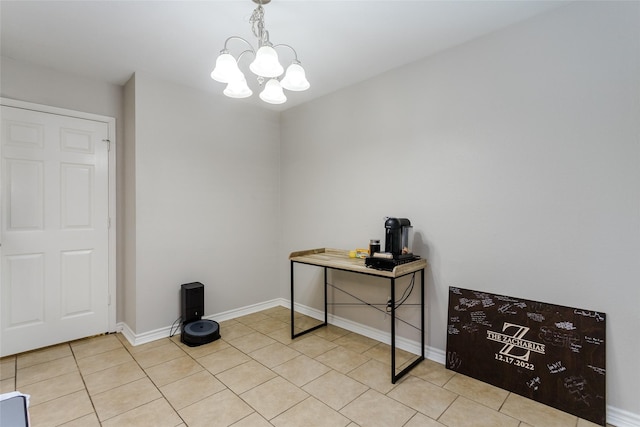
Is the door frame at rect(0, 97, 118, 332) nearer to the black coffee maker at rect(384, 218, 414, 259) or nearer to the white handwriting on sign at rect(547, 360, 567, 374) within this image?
the black coffee maker at rect(384, 218, 414, 259)

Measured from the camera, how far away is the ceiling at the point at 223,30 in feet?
6.54

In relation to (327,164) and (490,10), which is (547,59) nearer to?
(490,10)

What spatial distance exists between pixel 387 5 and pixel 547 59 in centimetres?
113

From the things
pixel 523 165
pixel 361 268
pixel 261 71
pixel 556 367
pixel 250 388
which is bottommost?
pixel 250 388

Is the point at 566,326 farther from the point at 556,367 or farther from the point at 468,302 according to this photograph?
the point at 468,302

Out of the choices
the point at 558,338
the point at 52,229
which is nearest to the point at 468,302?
the point at 558,338

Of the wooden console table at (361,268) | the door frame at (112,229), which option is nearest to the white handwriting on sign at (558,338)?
the wooden console table at (361,268)

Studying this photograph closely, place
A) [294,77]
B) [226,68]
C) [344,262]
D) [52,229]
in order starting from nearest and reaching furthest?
[226,68], [294,77], [344,262], [52,229]

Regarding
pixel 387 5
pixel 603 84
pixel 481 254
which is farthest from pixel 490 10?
pixel 481 254

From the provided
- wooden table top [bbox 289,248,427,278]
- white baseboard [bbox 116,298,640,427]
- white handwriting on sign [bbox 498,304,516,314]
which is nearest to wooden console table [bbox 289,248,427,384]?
wooden table top [bbox 289,248,427,278]

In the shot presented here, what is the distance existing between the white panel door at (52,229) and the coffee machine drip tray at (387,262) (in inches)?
105

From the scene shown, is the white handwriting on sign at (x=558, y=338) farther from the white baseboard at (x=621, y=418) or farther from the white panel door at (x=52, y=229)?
the white panel door at (x=52, y=229)

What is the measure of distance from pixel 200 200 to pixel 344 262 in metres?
1.75

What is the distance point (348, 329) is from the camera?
327cm
